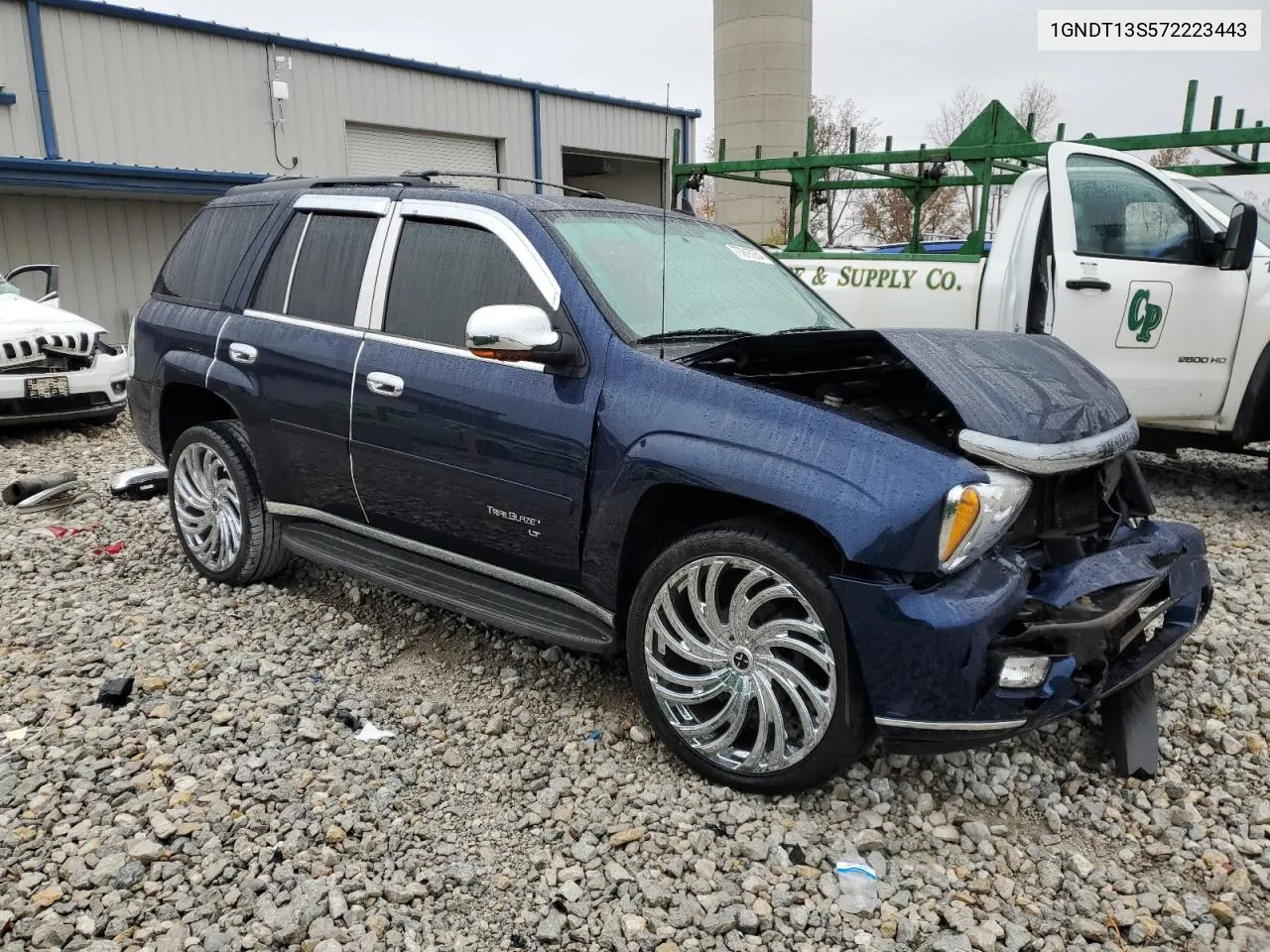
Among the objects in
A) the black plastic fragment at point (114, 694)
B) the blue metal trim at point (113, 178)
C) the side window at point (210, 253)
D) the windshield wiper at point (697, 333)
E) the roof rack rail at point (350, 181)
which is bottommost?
the black plastic fragment at point (114, 694)

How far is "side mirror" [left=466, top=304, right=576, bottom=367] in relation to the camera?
3010 mm

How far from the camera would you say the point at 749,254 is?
417 centimetres

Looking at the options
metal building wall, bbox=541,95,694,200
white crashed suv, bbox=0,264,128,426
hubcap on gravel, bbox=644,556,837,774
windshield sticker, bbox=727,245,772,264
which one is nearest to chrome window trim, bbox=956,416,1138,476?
hubcap on gravel, bbox=644,556,837,774

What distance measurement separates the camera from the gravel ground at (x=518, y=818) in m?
2.45

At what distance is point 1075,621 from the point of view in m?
2.60

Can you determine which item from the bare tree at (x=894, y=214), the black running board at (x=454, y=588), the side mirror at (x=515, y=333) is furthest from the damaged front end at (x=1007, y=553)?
the bare tree at (x=894, y=214)

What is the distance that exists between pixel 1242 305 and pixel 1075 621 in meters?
4.13

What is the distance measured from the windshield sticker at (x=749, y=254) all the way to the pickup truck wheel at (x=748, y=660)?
5.34ft

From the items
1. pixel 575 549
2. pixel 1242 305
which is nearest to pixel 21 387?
pixel 575 549

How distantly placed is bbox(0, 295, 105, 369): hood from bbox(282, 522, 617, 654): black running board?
17.8ft

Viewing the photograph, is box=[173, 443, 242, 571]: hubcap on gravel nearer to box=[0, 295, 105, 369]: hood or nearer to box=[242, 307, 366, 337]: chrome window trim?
box=[242, 307, 366, 337]: chrome window trim

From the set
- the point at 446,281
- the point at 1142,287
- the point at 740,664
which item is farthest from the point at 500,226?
the point at 1142,287

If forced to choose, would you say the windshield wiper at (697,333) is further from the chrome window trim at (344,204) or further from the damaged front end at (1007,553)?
the chrome window trim at (344,204)

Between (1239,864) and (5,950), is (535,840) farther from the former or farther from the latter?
(1239,864)
